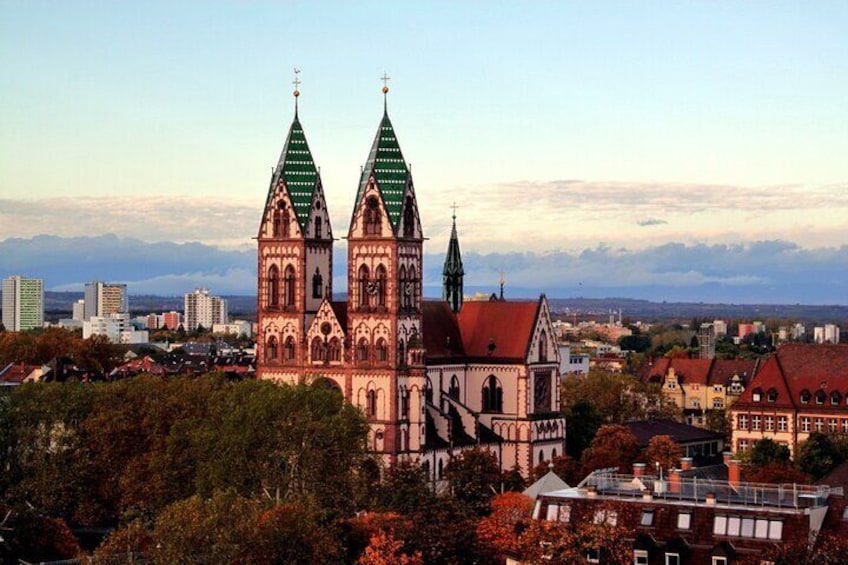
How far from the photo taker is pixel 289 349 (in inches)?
5207

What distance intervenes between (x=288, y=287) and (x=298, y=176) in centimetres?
715

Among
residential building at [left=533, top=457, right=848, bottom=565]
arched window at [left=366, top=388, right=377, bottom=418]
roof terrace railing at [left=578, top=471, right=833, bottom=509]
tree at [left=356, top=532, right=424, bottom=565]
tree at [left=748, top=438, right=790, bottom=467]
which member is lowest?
tree at [left=356, top=532, right=424, bottom=565]

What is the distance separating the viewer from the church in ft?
422

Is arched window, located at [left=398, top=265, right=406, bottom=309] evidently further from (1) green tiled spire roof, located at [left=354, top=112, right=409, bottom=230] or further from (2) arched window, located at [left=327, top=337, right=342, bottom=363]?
(2) arched window, located at [left=327, top=337, right=342, bottom=363]

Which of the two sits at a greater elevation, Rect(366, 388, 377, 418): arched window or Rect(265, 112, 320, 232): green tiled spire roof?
Rect(265, 112, 320, 232): green tiled spire roof

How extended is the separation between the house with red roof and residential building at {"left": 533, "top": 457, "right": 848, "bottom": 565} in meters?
67.8

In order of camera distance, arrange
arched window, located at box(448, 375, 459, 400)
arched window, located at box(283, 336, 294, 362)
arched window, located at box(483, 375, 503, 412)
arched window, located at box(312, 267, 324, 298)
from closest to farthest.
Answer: arched window, located at box(283, 336, 294, 362) < arched window, located at box(312, 267, 324, 298) < arched window, located at box(448, 375, 459, 400) < arched window, located at box(483, 375, 503, 412)

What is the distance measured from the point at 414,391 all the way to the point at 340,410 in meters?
11.0

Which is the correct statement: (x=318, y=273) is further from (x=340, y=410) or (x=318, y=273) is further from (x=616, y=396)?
(x=616, y=396)

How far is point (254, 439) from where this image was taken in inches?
4385

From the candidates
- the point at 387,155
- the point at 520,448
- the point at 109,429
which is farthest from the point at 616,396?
the point at 109,429

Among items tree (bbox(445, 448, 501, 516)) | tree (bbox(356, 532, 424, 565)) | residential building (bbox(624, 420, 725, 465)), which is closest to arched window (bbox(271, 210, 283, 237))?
tree (bbox(445, 448, 501, 516))

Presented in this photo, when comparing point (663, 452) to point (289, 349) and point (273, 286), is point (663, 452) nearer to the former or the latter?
point (289, 349)

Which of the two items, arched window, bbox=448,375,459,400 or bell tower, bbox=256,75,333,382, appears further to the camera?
arched window, bbox=448,375,459,400
